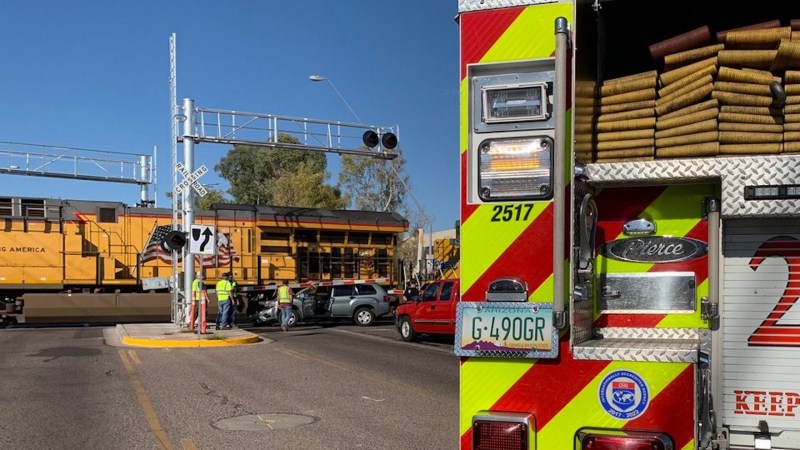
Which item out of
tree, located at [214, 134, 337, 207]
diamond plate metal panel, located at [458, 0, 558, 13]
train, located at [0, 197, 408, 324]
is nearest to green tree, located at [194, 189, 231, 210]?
tree, located at [214, 134, 337, 207]

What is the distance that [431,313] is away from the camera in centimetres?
1897

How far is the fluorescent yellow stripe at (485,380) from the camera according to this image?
2656 millimetres

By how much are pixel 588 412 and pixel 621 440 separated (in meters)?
0.14

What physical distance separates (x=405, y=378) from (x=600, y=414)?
388 inches

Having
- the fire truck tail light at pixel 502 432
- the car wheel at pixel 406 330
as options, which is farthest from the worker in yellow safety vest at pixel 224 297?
the fire truck tail light at pixel 502 432

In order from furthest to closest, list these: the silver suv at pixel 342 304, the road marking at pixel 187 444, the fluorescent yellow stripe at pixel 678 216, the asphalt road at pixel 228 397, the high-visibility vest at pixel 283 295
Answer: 1. the silver suv at pixel 342 304
2. the high-visibility vest at pixel 283 295
3. the asphalt road at pixel 228 397
4. the road marking at pixel 187 444
5. the fluorescent yellow stripe at pixel 678 216

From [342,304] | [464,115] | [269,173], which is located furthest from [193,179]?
[269,173]

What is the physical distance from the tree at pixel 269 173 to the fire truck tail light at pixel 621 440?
152ft

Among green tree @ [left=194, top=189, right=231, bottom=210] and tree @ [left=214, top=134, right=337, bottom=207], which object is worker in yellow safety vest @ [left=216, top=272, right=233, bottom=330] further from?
green tree @ [left=194, top=189, right=231, bottom=210]

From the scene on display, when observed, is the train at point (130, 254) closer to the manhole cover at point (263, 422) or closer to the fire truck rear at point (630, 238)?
the manhole cover at point (263, 422)

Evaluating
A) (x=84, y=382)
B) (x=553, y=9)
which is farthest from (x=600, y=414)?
(x=84, y=382)

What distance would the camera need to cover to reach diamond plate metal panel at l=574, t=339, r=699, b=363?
97.6 inches

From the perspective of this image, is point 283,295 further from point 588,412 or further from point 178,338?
point 588,412

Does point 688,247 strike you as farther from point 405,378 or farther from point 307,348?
point 307,348
